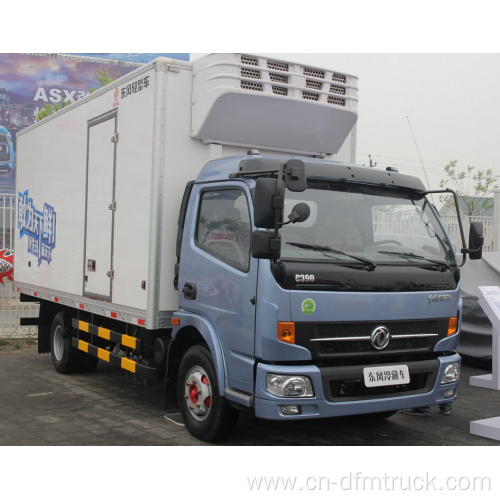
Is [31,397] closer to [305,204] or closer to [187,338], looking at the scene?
[187,338]

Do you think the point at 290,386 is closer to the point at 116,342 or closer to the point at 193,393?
the point at 193,393

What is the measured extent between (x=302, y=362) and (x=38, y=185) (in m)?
5.84

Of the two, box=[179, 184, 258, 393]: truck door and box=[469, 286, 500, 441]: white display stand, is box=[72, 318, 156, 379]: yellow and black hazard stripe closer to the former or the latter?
box=[179, 184, 258, 393]: truck door

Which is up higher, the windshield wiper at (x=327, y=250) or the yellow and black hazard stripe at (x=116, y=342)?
the windshield wiper at (x=327, y=250)

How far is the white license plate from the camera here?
187 inches

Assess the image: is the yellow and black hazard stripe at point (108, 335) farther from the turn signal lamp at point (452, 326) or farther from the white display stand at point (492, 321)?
the white display stand at point (492, 321)

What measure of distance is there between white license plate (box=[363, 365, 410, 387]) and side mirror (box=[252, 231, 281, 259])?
1131mm

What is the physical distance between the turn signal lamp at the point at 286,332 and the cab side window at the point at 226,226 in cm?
56

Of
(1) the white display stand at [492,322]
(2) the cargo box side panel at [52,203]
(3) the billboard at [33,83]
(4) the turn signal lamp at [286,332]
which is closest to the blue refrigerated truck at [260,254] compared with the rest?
(4) the turn signal lamp at [286,332]

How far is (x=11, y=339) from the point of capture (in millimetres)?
11141

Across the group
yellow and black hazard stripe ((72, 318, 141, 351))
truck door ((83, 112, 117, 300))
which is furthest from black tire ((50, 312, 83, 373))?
truck door ((83, 112, 117, 300))

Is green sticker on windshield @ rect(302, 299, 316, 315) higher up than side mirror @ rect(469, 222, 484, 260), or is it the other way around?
side mirror @ rect(469, 222, 484, 260)

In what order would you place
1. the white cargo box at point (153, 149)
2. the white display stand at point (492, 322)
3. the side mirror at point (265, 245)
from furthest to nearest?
1. the white display stand at point (492, 322)
2. the white cargo box at point (153, 149)
3. the side mirror at point (265, 245)

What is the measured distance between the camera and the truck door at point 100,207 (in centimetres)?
681
